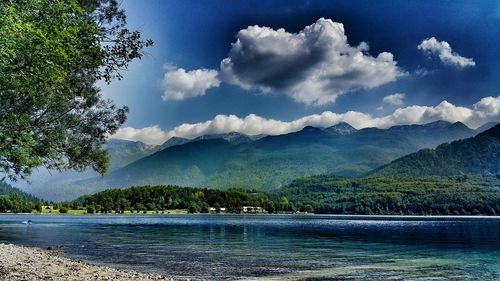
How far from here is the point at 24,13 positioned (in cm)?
1645

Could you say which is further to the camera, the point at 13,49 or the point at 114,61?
the point at 114,61

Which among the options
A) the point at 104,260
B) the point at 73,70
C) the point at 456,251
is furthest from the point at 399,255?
the point at 73,70

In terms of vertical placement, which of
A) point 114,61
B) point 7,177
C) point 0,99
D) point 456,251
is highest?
point 114,61

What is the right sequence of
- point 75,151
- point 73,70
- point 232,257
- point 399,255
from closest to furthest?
point 73,70, point 75,151, point 232,257, point 399,255

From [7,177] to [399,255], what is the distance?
47.7 m

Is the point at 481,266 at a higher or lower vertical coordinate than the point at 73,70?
lower

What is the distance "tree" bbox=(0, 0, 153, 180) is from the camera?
53.5 ft

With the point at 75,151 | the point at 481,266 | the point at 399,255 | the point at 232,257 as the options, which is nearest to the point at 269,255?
the point at 232,257

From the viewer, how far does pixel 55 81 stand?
18594 millimetres

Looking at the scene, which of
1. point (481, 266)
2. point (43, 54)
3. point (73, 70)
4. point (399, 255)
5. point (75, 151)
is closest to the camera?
point (43, 54)

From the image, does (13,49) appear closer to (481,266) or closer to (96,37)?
(96,37)

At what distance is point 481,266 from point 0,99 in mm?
47176

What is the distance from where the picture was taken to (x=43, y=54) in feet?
54.4

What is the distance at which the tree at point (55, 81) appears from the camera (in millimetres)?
16297
